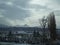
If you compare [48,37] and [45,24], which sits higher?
[45,24]

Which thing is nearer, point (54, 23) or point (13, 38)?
point (54, 23)

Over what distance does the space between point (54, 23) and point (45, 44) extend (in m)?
6.25

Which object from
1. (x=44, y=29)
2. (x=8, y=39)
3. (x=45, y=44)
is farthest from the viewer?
(x=8, y=39)

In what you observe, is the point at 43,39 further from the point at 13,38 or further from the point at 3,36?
the point at 3,36

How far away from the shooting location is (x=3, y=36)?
87.9 meters

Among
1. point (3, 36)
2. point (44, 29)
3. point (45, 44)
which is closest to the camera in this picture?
point (45, 44)

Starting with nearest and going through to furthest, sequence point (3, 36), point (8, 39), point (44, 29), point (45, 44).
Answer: point (45, 44) → point (44, 29) → point (8, 39) → point (3, 36)

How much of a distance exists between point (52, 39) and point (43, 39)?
4006 millimetres

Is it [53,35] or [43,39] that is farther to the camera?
[43,39]

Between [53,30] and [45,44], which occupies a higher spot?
[53,30]

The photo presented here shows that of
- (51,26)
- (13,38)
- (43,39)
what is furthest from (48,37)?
(13,38)

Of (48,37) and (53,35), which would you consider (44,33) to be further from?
(53,35)

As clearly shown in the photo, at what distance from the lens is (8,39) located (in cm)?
8181

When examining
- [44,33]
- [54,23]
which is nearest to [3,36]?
[44,33]
